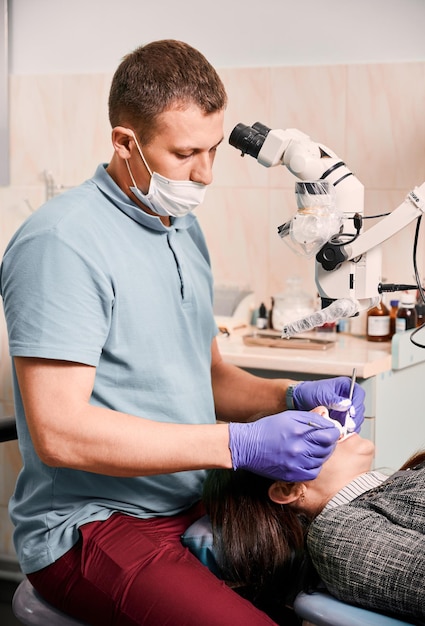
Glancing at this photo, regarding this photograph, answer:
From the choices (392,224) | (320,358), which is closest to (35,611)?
(392,224)

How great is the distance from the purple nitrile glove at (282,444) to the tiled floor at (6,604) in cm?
181

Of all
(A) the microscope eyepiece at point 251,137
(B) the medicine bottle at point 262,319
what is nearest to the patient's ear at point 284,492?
(A) the microscope eyepiece at point 251,137

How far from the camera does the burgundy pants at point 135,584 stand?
1.38 meters

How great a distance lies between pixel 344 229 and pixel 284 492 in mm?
509

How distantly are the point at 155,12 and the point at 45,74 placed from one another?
48 centimetres

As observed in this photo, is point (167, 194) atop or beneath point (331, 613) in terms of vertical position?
atop

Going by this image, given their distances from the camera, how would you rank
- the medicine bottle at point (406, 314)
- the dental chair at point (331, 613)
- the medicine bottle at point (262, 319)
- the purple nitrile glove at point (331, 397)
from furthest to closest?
the medicine bottle at point (262, 319), the medicine bottle at point (406, 314), the purple nitrile glove at point (331, 397), the dental chair at point (331, 613)

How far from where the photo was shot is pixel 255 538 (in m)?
1.55

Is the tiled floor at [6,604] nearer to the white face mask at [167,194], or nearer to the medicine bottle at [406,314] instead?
the medicine bottle at [406,314]

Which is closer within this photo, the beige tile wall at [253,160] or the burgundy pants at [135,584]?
the burgundy pants at [135,584]

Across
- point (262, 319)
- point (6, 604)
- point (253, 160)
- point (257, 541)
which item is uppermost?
point (253, 160)

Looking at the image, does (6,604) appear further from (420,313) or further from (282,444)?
(282,444)

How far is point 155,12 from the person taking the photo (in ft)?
10.2

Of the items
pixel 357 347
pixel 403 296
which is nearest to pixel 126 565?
pixel 357 347
